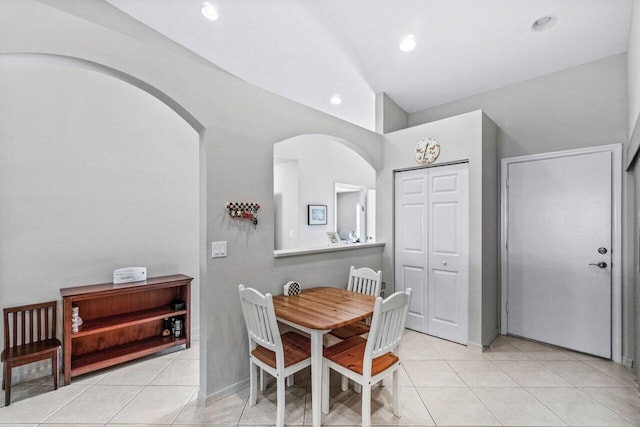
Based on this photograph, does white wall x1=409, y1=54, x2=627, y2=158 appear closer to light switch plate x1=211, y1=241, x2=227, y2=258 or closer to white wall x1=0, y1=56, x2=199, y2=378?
light switch plate x1=211, y1=241, x2=227, y2=258

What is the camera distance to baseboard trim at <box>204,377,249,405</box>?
2.23 m

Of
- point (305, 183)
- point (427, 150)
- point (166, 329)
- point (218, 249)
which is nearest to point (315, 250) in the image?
point (218, 249)

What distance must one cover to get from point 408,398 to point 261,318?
4.40ft

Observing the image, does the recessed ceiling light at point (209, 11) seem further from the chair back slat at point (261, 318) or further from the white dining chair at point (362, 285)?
the white dining chair at point (362, 285)

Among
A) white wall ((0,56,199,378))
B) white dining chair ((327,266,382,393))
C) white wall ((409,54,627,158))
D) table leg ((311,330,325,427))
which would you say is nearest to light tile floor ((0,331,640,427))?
table leg ((311,330,325,427))

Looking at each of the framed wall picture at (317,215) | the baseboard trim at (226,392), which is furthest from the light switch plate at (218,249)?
the framed wall picture at (317,215)

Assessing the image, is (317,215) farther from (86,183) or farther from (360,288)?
(86,183)

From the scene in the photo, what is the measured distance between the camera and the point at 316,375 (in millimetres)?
1929

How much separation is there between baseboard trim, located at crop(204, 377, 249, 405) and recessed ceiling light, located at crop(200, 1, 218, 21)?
3.48m

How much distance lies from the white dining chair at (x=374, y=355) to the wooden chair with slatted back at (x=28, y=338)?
88.3 inches

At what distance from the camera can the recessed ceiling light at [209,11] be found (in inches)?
113

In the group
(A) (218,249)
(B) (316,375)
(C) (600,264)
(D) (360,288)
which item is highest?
(A) (218,249)

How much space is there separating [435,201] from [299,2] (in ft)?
8.44

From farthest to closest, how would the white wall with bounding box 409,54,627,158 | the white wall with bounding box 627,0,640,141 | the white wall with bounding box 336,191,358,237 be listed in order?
the white wall with bounding box 336,191,358,237 → the white wall with bounding box 409,54,627,158 → the white wall with bounding box 627,0,640,141
